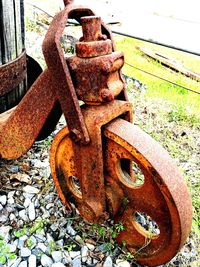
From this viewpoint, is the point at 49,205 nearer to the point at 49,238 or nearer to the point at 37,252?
the point at 49,238

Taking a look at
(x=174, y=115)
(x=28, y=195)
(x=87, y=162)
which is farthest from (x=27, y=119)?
(x=174, y=115)

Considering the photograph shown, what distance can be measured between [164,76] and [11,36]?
3.37 m

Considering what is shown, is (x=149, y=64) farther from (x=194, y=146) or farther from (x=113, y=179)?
(x=113, y=179)

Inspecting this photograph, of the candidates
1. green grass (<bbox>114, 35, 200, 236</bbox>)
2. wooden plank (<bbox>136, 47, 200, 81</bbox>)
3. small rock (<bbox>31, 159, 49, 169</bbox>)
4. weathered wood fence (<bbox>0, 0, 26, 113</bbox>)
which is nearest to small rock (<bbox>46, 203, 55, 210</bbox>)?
small rock (<bbox>31, 159, 49, 169</bbox>)

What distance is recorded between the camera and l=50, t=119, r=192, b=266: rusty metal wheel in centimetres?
188

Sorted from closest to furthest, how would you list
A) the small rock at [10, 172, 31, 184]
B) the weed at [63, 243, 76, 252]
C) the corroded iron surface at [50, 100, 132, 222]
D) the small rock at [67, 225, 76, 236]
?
the corroded iron surface at [50, 100, 132, 222]
the weed at [63, 243, 76, 252]
the small rock at [67, 225, 76, 236]
the small rock at [10, 172, 31, 184]

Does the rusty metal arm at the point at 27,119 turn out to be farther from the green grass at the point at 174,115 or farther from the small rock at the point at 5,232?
the green grass at the point at 174,115

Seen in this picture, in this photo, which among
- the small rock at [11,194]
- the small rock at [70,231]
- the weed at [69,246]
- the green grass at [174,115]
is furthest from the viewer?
the green grass at [174,115]

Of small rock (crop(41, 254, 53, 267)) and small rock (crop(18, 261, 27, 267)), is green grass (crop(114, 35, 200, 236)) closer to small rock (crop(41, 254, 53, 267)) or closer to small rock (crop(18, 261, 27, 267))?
small rock (crop(41, 254, 53, 267))

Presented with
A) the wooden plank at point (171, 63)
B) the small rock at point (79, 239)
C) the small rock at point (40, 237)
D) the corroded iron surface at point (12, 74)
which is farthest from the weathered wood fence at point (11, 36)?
the wooden plank at point (171, 63)

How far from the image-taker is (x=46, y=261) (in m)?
2.18

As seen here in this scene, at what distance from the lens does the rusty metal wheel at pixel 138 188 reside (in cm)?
188

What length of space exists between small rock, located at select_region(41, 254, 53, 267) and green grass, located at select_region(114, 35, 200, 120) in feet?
8.24

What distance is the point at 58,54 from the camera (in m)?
1.90
